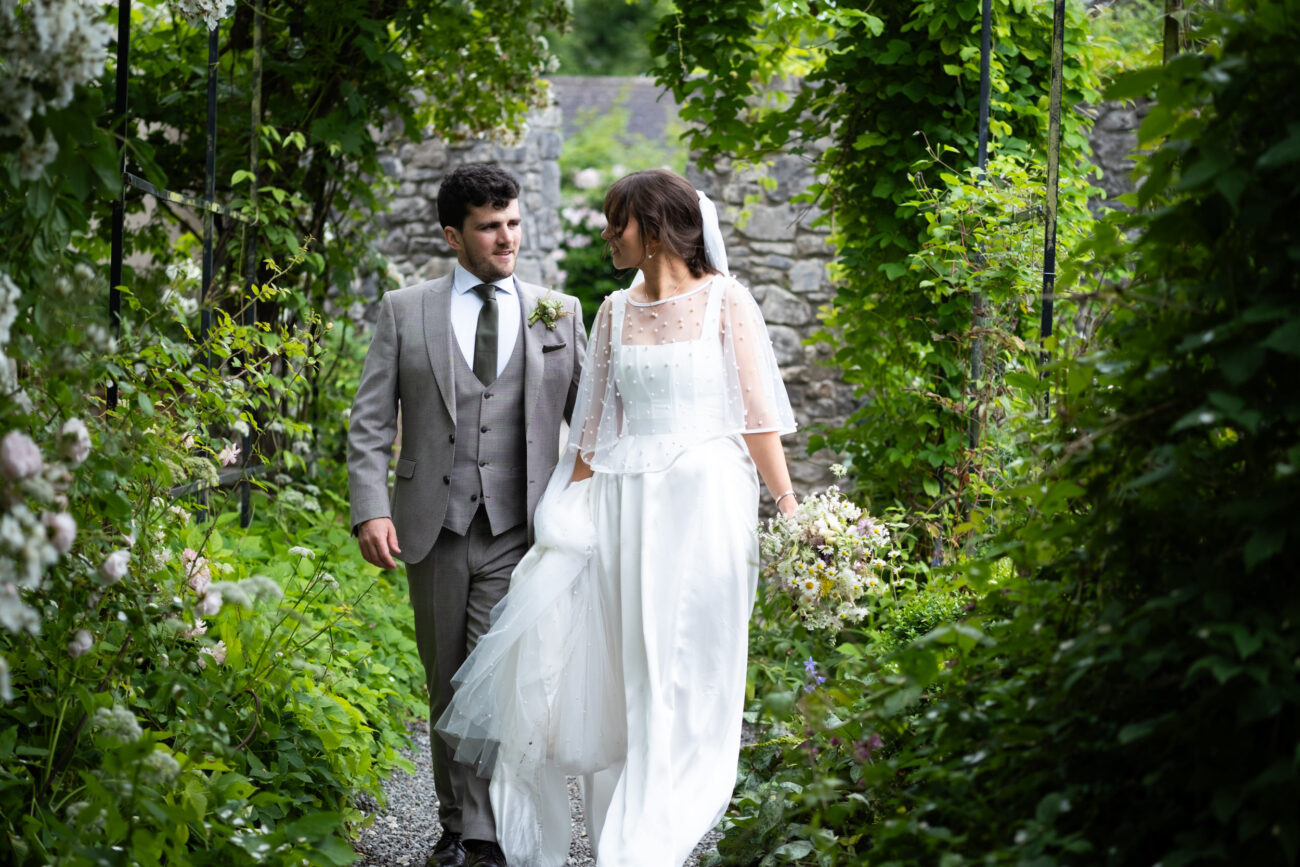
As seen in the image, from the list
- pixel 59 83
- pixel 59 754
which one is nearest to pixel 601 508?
pixel 59 754

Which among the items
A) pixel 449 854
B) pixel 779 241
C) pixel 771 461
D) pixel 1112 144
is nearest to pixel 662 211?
pixel 771 461

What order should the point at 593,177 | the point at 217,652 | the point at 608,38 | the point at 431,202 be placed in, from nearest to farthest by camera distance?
the point at 217,652, the point at 431,202, the point at 593,177, the point at 608,38

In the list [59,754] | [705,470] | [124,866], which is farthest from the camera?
[705,470]

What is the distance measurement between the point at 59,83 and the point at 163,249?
162 inches

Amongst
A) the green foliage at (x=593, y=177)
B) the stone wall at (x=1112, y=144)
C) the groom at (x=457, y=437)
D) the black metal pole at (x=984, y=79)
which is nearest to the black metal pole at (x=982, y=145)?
the black metal pole at (x=984, y=79)

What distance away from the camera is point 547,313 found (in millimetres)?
3459

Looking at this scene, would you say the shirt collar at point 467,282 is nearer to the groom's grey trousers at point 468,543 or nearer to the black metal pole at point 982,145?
the groom's grey trousers at point 468,543

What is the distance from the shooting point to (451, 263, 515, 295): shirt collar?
3490 mm

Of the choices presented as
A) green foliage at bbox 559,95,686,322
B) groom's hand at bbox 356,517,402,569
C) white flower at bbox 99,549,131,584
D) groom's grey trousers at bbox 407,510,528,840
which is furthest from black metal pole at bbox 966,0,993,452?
green foliage at bbox 559,95,686,322

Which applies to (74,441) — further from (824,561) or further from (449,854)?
(449,854)

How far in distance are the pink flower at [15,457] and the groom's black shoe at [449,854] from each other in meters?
1.91

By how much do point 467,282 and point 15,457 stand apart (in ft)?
6.41

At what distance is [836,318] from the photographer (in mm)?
5215

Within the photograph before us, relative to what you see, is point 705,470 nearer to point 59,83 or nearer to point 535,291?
point 535,291
